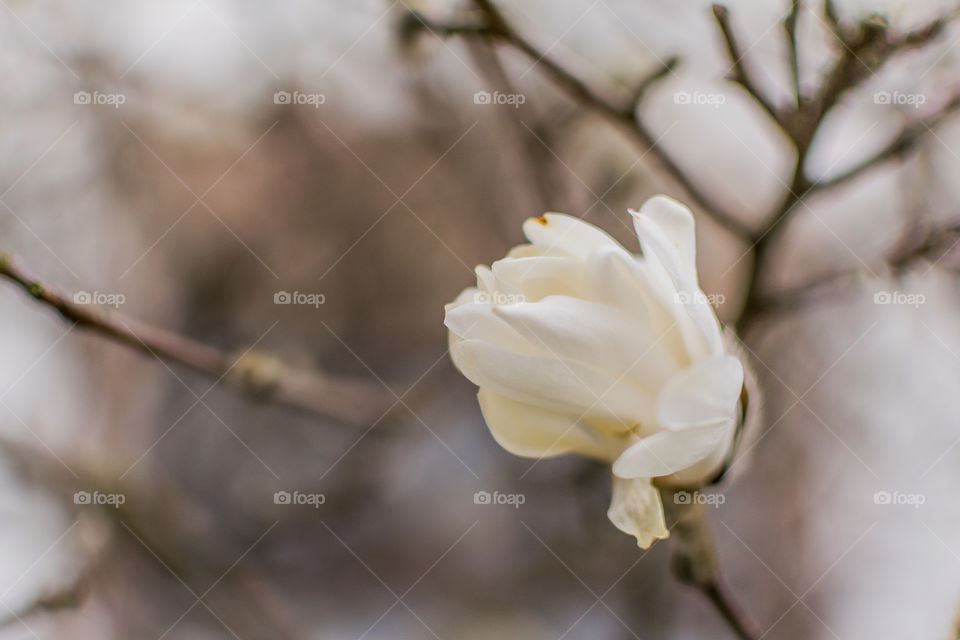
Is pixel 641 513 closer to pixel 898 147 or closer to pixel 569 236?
pixel 569 236

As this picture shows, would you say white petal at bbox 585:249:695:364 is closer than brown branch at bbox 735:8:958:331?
Yes

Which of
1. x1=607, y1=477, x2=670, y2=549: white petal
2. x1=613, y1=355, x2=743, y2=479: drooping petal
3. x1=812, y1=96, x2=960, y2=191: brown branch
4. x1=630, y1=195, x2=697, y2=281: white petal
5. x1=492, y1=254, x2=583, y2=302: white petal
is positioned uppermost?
x1=492, y1=254, x2=583, y2=302: white petal

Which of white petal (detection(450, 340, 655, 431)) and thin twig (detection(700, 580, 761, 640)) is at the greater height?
white petal (detection(450, 340, 655, 431))

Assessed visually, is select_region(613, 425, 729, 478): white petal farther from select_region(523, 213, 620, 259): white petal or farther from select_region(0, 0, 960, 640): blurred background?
select_region(0, 0, 960, 640): blurred background

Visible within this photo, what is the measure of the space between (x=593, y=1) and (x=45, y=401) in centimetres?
78

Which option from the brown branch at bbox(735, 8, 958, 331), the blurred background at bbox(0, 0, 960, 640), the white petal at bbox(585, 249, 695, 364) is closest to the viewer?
the white petal at bbox(585, 249, 695, 364)

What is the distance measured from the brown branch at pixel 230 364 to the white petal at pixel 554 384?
234 millimetres

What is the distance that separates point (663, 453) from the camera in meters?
0.31

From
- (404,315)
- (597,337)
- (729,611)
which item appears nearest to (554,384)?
(597,337)

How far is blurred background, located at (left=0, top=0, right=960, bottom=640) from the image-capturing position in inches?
25.7

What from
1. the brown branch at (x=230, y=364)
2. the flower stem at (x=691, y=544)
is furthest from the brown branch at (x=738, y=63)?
the brown branch at (x=230, y=364)

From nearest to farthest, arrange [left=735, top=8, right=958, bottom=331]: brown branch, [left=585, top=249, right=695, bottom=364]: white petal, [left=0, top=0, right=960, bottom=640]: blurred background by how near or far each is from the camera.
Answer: [left=585, top=249, right=695, bottom=364]: white petal
[left=735, top=8, right=958, bottom=331]: brown branch
[left=0, top=0, right=960, bottom=640]: blurred background

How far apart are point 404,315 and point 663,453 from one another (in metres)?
0.80

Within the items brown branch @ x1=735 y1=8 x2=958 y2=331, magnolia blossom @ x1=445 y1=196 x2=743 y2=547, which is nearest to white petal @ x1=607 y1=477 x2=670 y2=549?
magnolia blossom @ x1=445 y1=196 x2=743 y2=547
